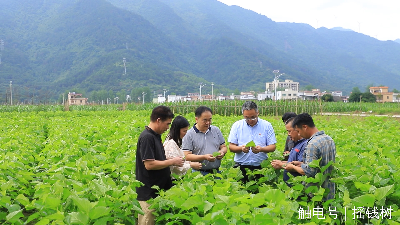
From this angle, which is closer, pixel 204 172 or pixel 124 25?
pixel 204 172

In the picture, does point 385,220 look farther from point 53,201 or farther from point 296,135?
point 53,201

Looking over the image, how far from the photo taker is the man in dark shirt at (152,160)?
364 centimetres

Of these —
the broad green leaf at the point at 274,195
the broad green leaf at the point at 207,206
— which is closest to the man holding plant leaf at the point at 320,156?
the broad green leaf at the point at 274,195

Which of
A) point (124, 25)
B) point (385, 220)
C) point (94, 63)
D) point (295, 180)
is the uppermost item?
point (124, 25)

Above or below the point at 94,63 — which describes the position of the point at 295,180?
below

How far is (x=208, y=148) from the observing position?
4910 millimetres

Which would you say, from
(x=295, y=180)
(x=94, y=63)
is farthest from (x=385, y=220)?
(x=94, y=63)

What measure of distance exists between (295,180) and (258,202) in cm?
87

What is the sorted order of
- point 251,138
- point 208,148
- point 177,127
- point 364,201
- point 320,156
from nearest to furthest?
point 364,201, point 320,156, point 177,127, point 208,148, point 251,138

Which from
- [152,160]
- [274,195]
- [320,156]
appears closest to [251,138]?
[320,156]

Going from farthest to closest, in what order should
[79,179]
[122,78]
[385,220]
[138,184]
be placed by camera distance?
1. [122,78]
2. [79,179]
3. [138,184]
4. [385,220]

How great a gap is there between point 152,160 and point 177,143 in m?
0.92

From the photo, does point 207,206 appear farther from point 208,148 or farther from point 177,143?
point 208,148

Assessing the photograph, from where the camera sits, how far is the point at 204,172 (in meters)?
4.94
